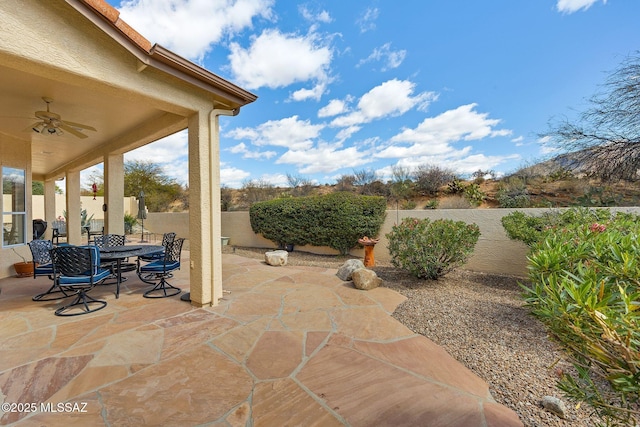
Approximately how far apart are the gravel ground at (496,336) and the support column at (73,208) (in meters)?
10.5

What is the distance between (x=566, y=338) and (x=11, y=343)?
5.16 metres

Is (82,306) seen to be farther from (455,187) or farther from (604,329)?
(455,187)

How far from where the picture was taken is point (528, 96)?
8.69m

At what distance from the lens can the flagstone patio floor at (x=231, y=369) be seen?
1928 millimetres

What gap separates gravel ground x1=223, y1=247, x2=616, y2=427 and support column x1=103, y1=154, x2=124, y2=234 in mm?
7065

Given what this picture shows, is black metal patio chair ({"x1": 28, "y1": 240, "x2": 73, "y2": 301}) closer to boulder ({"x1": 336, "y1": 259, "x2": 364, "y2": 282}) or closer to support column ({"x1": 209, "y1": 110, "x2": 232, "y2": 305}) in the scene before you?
support column ({"x1": 209, "y1": 110, "x2": 232, "y2": 305})

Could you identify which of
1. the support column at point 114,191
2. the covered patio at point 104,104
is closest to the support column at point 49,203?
the covered patio at point 104,104

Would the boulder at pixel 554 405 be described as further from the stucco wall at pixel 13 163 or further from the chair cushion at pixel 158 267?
the stucco wall at pixel 13 163

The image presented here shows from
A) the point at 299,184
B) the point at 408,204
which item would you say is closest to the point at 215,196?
the point at 408,204

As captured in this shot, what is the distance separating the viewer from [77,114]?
4.70 m

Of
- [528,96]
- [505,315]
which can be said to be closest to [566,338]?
[505,315]

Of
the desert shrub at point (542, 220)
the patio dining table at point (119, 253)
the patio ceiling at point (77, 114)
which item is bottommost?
the patio dining table at point (119, 253)

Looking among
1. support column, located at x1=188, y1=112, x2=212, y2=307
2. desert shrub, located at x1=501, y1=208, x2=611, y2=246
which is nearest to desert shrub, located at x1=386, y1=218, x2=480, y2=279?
desert shrub, located at x1=501, y1=208, x2=611, y2=246

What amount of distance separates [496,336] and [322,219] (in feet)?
21.0
